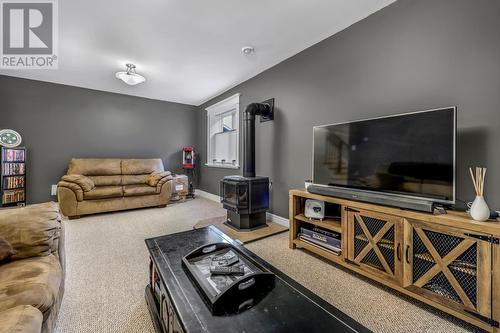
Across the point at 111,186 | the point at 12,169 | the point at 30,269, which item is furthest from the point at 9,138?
the point at 30,269

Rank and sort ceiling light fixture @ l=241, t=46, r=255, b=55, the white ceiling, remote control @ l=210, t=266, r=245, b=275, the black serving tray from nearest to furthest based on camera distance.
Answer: the black serving tray → remote control @ l=210, t=266, r=245, b=275 → the white ceiling → ceiling light fixture @ l=241, t=46, r=255, b=55

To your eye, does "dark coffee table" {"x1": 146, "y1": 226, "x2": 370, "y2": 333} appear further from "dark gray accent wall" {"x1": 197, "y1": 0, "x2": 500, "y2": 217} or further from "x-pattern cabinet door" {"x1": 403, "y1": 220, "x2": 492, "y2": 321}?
"dark gray accent wall" {"x1": 197, "y1": 0, "x2": 500, "y2": 217}

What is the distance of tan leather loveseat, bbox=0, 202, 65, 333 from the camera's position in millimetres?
789

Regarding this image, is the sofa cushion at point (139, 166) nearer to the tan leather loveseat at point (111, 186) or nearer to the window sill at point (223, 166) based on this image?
the tan leather loveseat at point (111, 186)

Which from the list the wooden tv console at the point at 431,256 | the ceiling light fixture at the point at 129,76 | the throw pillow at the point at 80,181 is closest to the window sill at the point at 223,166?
the ceiling light fixture at the point at 129,76

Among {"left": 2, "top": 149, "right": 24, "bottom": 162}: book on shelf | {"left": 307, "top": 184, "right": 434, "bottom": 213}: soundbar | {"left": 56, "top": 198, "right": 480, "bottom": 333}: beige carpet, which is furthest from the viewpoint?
{"left": 2, "top": 149, "right": 24, "bottom": 162}: book on shelf

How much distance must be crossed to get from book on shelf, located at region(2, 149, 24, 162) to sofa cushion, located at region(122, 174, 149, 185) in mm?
1587

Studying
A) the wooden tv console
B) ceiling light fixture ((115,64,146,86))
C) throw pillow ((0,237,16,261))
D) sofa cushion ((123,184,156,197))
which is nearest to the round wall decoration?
sofa cushion ((123,184,156,197))

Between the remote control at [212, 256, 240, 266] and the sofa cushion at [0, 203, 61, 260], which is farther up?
the sofa cushion at [0, 203, 61, 260]

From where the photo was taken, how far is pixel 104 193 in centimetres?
373

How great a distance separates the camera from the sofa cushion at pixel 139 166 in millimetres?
4535

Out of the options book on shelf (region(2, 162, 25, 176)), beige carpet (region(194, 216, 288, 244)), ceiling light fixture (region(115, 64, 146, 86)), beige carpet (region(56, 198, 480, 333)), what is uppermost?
ceiling light fixture (region(115, 64, 146, 86))

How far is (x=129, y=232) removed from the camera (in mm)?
2916

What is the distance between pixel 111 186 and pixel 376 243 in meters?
4.57
